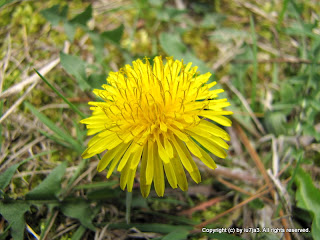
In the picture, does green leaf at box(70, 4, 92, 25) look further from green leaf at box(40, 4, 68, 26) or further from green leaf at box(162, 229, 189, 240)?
green leaf at box(162, 229, 189, 240)

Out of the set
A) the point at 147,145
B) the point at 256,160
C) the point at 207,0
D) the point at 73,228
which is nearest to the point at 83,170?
the point at 73,228

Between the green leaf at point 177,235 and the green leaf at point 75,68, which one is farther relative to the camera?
the green leaf at point 75,68

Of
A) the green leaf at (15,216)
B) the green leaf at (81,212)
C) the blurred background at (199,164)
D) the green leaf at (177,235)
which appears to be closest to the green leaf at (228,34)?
the blurred background at (199,164)

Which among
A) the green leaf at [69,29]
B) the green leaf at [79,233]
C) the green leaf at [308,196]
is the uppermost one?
the green leaf at [69,29]

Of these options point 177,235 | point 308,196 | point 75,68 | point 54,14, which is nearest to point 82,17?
point 54,14

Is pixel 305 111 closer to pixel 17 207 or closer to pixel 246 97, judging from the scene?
pixel 246 97

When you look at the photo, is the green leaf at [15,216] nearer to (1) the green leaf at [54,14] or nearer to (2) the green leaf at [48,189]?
(2) the green leaf at [48,189]

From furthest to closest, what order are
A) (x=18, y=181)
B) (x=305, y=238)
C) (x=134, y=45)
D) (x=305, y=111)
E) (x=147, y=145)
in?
(x=134, y=45) < (x=305, y=111) < (x=18, y=181) < (x=305, y=238) < (x=147, y=145)
